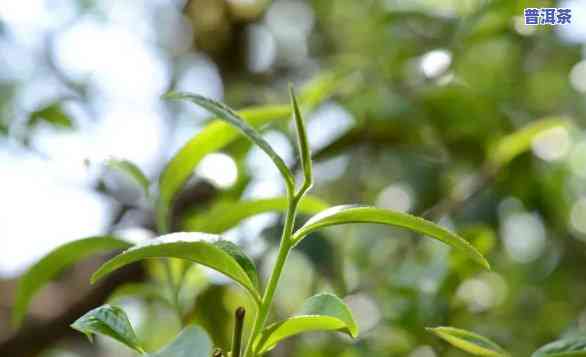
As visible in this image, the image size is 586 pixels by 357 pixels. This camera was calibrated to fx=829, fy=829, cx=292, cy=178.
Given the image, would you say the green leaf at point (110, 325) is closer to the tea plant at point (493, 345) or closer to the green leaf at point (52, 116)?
the tea plant at point (493, 345)

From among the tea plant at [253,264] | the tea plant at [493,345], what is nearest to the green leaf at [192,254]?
the tea plant at [253,264]

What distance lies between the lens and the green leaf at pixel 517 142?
849mm

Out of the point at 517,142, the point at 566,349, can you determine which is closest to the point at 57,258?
the point at 566,349

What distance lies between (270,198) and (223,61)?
1141 millimetres

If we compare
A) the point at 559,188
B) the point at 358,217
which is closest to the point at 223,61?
the point at 559,188

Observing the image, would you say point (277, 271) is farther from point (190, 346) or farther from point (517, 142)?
point (517, 142)

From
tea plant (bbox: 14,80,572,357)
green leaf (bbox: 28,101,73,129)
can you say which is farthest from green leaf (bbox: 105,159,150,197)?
green leaf (bbox: 28,101,73,129)

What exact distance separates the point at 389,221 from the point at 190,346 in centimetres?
11

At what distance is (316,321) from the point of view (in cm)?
37

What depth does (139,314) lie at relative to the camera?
1.37 metres

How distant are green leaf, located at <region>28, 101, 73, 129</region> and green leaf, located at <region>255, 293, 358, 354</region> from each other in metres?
0.45

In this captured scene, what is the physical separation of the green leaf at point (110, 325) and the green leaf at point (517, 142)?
59 centimetres

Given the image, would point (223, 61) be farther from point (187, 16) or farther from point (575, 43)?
point (575, 43)

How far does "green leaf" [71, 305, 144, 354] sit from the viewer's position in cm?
36
